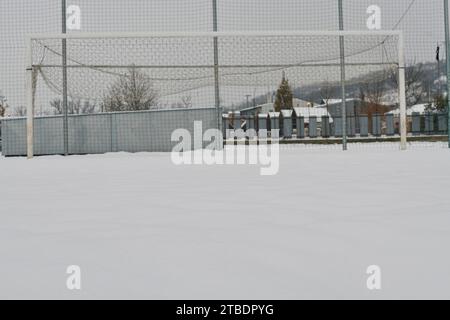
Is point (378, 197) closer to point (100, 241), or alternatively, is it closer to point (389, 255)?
point (389, 255)

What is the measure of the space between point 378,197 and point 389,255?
5.47 ft

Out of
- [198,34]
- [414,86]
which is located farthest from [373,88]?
[198,34]

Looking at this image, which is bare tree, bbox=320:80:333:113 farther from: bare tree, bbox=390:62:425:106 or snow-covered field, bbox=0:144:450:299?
snow-covered field, bbox=0:144:450:299

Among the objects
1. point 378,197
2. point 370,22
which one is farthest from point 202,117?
point 378,197

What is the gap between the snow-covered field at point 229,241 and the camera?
5.33ft

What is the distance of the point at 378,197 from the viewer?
3.54 meters

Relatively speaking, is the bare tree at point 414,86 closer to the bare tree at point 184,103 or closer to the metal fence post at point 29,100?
the bare tree at point 184,103

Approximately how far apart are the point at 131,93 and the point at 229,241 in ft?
35.0

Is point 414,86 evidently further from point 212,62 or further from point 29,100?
point 29,100

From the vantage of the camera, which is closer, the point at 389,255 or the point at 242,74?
the point at 389,255

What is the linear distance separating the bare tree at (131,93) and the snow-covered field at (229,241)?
6.95m

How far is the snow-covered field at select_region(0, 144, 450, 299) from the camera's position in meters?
1.62

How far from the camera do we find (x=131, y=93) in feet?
40.6

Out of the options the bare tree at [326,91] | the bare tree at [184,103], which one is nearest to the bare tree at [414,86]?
the bare tree at [326,91]
